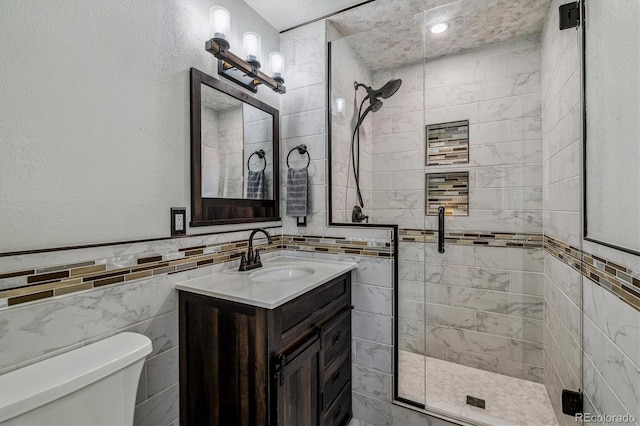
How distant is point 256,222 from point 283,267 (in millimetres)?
340

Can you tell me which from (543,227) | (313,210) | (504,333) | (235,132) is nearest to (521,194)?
(543,227)

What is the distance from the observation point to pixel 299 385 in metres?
1.21

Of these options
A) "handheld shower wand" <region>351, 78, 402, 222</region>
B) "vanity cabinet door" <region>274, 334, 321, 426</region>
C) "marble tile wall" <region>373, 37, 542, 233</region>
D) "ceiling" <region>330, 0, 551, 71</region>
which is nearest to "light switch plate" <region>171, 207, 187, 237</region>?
"vanity cabinet door" <region>274, 334, 321, 426</region>

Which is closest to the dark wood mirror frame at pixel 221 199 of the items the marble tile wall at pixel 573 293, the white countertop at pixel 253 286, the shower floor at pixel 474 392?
the white countertop at pixel 253 286

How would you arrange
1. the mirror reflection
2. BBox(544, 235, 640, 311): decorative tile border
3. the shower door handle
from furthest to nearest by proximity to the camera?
the shower door handle, the mirror reflection, BBox(544, 235, 640, 311): decorative tile border

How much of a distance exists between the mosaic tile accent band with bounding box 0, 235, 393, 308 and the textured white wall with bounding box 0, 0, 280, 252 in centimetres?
10

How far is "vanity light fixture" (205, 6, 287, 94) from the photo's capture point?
4.48ft

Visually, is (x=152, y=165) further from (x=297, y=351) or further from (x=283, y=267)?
(x=297, y=351)

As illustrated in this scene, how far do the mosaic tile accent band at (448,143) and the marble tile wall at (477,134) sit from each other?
39mm

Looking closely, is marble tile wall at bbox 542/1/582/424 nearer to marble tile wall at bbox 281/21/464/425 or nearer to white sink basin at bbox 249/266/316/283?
marble tile wall at bbox 281/21/464/425

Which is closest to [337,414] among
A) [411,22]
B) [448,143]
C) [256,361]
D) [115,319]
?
[256,361]

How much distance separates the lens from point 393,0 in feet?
5.61

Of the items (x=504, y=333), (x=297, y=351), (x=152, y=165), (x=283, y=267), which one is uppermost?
(x=152, y=165)

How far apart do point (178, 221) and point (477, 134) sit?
206 cm
